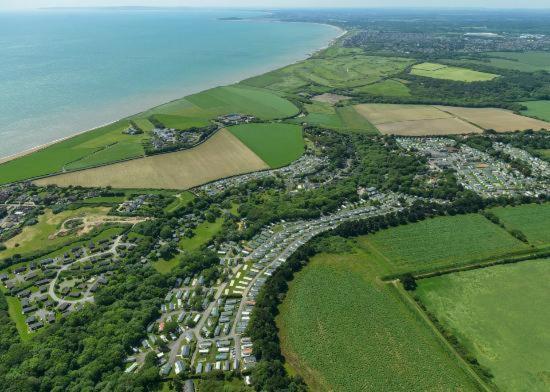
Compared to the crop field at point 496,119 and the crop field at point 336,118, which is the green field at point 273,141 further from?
the crop field at point 496,119

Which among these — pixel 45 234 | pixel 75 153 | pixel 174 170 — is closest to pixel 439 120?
pixel 174 170

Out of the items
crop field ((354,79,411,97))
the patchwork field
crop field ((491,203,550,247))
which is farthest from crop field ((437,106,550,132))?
crop field ((491,203,550,247))

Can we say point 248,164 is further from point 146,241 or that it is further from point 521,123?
point 521,123

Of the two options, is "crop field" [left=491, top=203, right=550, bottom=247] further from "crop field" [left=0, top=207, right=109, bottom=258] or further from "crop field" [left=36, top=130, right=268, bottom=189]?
"crop field" [left=0, top=207, right=109, bottom=258]

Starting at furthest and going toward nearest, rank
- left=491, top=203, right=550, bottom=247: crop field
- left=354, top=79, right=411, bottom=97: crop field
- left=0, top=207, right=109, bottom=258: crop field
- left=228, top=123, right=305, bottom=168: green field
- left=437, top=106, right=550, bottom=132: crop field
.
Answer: left=354, top=79, right=411, bottom=97: crop field < left=437, top=106, right=550, bottom=132: crop field < left=228, top=123, right=305, bottom=168: green field < left=491, top=203, right=550, bottom=247: crop field < left=0, top=207, right=109, bottom=258: crop field

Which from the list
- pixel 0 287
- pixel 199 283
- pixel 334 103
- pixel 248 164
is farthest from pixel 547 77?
pixel 0 287

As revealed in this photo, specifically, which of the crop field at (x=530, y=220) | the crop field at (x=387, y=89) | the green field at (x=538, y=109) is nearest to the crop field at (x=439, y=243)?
the crop field at (x=530, y=220)

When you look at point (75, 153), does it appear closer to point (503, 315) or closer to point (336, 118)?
A: point (336, 118)
